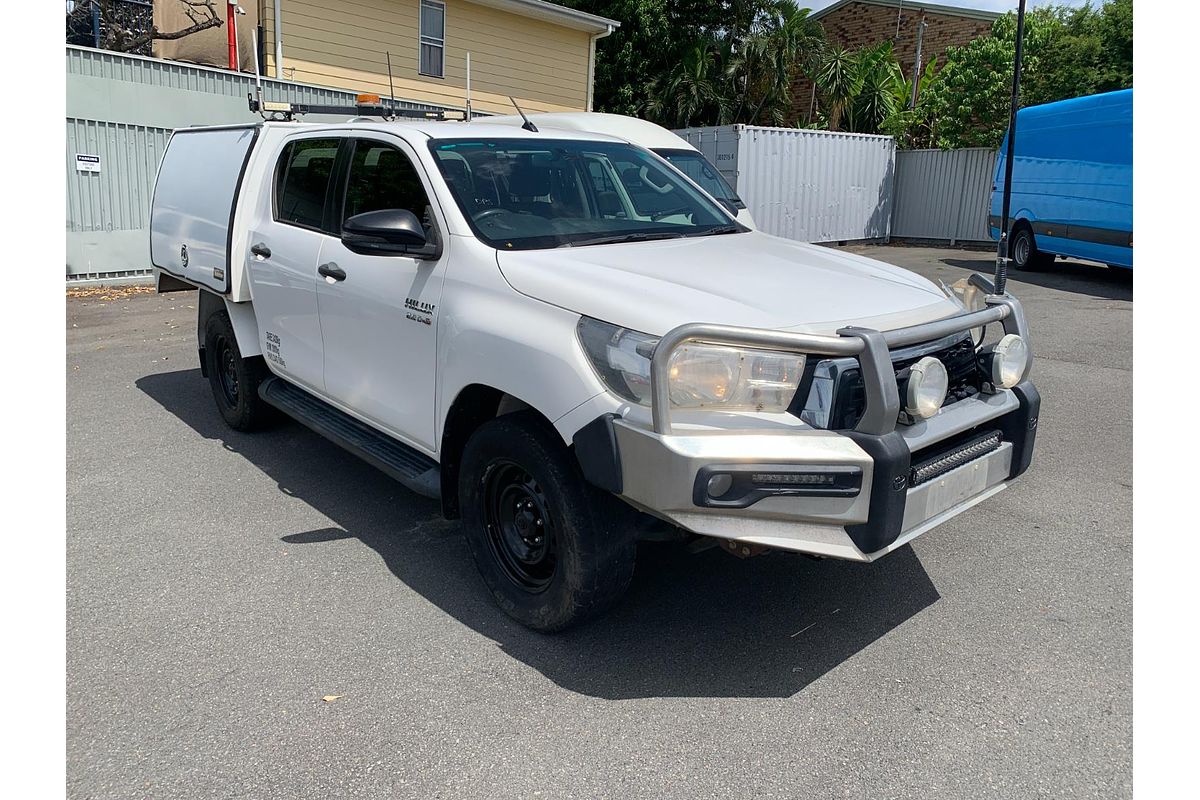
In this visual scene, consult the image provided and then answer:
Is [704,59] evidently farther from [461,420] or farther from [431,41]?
[461,420]

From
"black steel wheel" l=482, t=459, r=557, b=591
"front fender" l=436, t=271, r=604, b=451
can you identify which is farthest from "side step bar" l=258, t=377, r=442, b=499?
"black steel wheel" l=482, t=459, r=557, b=591

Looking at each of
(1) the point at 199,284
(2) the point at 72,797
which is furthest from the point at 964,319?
(1) the point at 199,284

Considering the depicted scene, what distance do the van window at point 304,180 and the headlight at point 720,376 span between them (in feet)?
8.75

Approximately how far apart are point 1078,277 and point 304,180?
14.3m

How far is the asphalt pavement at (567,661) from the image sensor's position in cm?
290

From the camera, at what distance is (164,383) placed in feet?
25.9

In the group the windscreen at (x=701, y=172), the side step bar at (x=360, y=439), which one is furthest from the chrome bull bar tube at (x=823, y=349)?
the windscreen at (x=701, y=172)

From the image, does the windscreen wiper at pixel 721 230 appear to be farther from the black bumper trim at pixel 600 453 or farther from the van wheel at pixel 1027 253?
the van wheel at pixel 1027 253

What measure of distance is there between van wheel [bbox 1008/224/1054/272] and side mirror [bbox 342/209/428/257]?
14773 millimetres

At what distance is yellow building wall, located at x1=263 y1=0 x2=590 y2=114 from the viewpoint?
16.1m

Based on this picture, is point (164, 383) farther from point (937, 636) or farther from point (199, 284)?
point (937, 636)

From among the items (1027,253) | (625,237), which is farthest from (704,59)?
(625,237)

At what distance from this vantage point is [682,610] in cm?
392

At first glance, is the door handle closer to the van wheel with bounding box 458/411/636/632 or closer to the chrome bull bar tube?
the van wheel with bounding box 458/411/636/632
